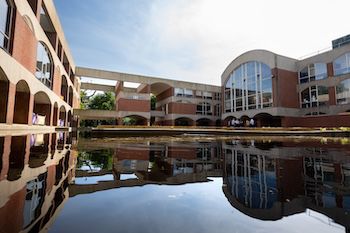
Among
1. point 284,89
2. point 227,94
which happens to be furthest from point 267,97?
point 227,94

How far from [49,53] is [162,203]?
19.7m

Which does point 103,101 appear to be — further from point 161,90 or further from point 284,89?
point 284,89

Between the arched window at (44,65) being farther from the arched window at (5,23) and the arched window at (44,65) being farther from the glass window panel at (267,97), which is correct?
the glass window panel at (267,97)

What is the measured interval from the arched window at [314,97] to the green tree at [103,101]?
39266 millimetres

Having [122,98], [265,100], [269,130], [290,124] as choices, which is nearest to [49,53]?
[122,98]

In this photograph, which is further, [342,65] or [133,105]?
[133,105]

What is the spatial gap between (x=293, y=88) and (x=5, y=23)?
34.7 m

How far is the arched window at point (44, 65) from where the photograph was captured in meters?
15.4

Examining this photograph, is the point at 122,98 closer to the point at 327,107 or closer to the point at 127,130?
the point at 127,130

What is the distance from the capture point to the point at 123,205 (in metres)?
1.96

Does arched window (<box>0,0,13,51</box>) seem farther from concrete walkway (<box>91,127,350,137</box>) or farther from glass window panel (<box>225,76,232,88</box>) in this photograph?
glass window panel (<box>225,76,232,88</box>)

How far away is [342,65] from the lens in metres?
28.8

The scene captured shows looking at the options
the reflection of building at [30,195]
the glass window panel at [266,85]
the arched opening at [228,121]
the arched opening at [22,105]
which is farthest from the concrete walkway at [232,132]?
the arched opening at [228,121]

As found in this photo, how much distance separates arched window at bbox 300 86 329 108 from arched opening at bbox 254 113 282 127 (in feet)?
14.7
